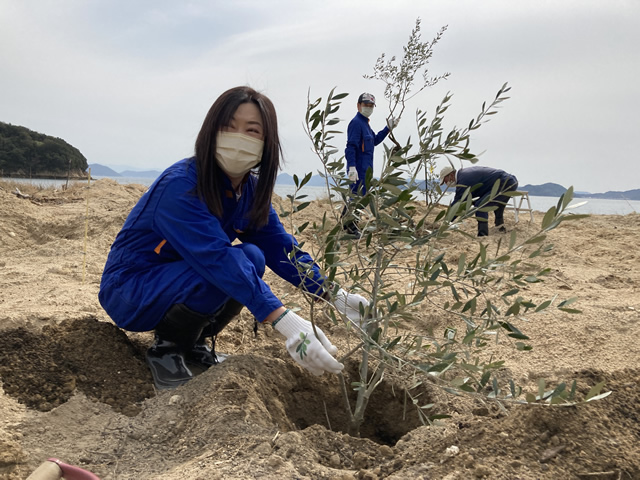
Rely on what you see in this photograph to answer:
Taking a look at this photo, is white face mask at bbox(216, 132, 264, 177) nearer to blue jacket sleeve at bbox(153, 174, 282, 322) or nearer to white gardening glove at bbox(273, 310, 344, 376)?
blue jacket sleeve at bbox(153, 174, 282, 322)

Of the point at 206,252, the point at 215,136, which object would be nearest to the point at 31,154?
the point at 215,136

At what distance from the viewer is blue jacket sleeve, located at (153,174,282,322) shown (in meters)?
2.01

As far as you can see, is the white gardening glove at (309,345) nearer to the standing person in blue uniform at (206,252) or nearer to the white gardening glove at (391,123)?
the standing person in blue uniform at (206,252)

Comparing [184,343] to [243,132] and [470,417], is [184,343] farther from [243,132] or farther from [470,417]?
[470,417]

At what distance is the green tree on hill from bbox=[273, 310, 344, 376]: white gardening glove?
1783 cm

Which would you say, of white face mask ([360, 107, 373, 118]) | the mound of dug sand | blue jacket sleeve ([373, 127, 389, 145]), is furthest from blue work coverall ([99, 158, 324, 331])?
blue jacket sleeve ([373, 127, 389, 145])

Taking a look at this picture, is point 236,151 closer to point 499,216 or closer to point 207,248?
point 207,248

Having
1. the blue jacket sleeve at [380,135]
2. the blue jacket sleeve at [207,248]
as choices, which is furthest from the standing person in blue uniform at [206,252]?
the blue jacket sleeve at [380,135]

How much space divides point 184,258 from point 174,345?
0.52 meters

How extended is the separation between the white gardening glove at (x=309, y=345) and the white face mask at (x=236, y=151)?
0.72m

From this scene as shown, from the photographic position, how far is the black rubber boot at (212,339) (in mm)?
2416

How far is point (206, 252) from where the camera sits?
205cm

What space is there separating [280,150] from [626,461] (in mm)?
1791

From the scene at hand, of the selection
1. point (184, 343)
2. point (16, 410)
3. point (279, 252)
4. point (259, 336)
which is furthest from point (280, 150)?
point (16, 410)
